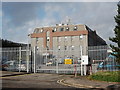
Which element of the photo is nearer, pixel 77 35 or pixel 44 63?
pixel 44 63

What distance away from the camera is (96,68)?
1728 cm

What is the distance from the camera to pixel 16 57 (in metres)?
20.1

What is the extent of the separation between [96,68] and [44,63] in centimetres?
619

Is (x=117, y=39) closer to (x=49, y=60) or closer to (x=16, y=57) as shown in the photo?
(x=49, y=60)

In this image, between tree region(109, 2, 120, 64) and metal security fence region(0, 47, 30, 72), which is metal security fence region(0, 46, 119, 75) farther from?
tree region(109, 2, 120, 64)

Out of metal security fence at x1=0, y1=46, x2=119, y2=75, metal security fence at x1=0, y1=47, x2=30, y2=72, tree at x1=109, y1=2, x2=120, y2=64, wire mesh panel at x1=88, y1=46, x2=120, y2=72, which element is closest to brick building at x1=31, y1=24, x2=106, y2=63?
metal security fence at x1=0, y1=46, x2=119, y2=75

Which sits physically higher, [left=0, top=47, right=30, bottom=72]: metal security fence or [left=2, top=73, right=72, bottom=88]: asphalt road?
[left=0, top=47, right=30, bottom=72]: metal security fence

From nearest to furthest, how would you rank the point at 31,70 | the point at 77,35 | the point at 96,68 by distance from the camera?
the point at 96,68, the point at 31,70, the point at 77,35

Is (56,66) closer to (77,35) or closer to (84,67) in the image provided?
(84,67)

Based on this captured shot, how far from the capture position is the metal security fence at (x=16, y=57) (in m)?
19.8

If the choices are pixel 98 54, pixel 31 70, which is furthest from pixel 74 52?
pixel 31 70

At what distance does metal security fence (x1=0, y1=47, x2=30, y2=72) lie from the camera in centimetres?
1981

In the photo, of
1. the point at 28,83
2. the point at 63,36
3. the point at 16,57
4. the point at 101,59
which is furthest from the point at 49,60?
the point at 63,36

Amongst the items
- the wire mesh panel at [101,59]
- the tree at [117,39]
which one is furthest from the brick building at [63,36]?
the tree at [117,39]
